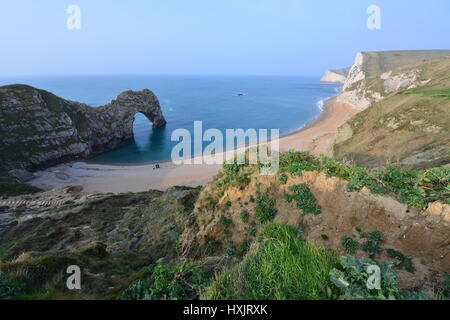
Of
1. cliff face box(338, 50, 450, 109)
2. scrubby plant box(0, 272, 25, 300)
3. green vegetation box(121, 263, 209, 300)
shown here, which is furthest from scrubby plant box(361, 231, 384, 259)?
cliff face box(338, 50, 450, 109)

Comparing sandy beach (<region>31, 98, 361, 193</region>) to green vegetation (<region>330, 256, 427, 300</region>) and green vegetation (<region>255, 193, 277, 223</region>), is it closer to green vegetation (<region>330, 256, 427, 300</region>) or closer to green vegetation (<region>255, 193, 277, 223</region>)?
green vegetation (<region>255, 193, 277, 223</region>)

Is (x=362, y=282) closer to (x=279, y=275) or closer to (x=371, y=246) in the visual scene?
(x=279, y=275)

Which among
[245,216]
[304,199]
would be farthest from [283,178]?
[245,216]

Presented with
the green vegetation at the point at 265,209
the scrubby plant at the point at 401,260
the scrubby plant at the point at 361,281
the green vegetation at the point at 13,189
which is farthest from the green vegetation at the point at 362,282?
the green vegetation at the point at 13,189

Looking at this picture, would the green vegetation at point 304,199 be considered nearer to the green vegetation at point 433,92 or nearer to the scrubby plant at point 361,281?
the scrubby plant at point 361,281

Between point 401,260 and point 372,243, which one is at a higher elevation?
point 372,243
